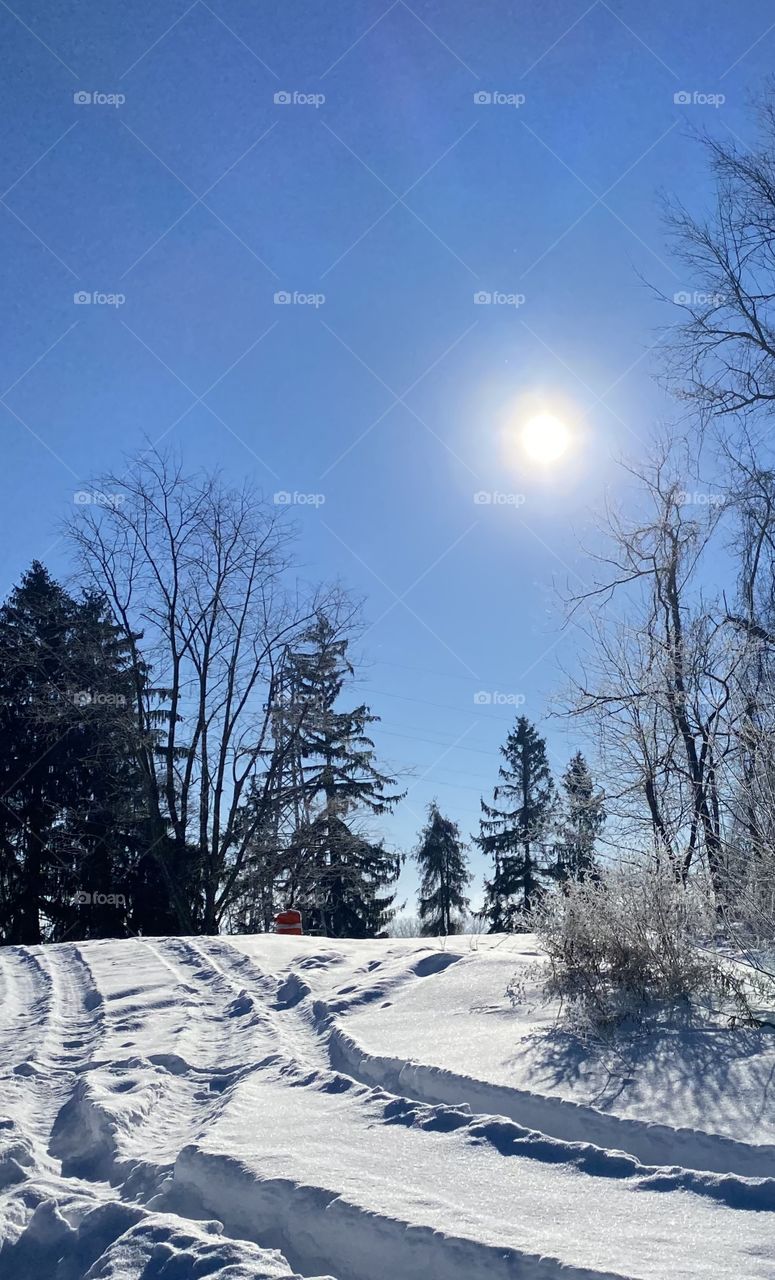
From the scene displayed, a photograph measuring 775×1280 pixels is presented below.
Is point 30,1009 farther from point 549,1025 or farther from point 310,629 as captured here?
point 310,629

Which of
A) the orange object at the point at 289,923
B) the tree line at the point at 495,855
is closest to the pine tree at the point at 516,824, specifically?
the tree line at the point at 495,855

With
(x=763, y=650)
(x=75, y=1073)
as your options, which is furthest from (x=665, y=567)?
(x=75, y=1073)

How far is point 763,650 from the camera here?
14594 mm

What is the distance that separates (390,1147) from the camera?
4.49 meters

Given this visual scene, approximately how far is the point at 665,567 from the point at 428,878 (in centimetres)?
2840

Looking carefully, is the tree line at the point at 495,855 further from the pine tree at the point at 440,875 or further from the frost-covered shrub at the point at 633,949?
the frost-covered shrub at the point at 633,949

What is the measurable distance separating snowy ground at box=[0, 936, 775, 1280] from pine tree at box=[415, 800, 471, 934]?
34.3m

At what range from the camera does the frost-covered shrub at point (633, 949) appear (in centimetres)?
623

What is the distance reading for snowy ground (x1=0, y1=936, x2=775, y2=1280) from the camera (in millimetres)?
3475

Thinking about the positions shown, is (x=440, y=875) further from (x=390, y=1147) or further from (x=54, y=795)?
(x=390, y=1147)

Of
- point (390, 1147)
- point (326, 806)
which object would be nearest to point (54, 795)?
point (326, 806)

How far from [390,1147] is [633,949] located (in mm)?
2572

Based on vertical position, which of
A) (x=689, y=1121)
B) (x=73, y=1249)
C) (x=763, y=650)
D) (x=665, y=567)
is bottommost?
(x=73, y=1249)

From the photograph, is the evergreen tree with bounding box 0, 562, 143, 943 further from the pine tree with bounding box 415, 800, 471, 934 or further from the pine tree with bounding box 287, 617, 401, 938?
the pine tree with bounding box 415, 800, 471, 934
